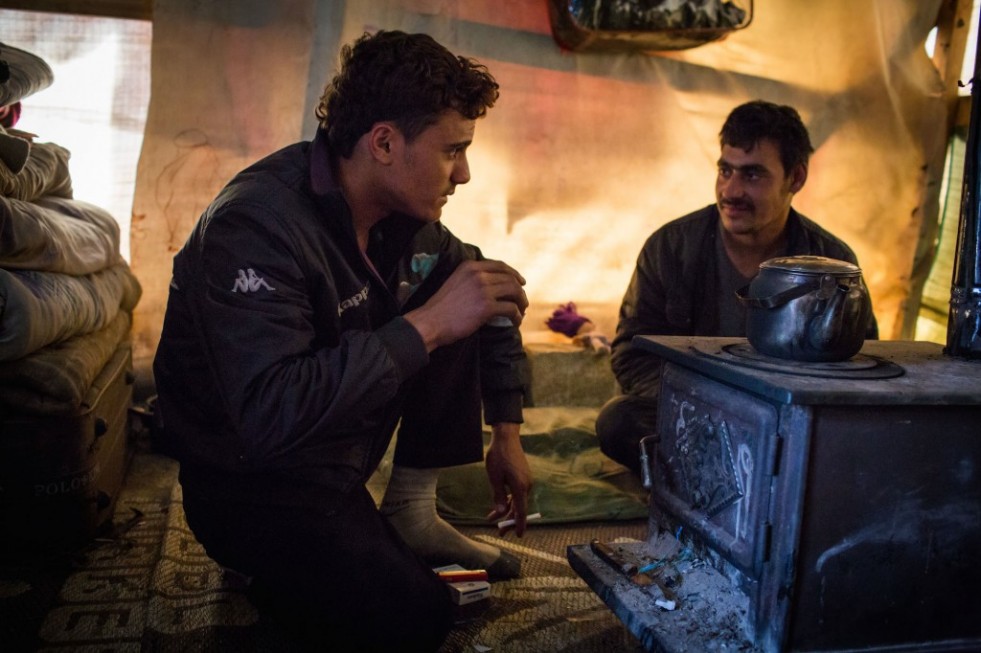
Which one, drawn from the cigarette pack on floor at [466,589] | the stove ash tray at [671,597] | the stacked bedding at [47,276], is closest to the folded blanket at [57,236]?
the stacked bedding at [47,276]

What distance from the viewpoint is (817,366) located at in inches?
70.7

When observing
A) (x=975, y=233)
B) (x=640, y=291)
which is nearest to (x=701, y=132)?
(x=640, y=291)

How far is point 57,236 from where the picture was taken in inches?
109

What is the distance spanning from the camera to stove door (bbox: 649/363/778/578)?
1696mm

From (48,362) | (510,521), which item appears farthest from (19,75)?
(510,521)

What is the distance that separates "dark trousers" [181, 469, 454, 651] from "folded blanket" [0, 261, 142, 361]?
0.72 m

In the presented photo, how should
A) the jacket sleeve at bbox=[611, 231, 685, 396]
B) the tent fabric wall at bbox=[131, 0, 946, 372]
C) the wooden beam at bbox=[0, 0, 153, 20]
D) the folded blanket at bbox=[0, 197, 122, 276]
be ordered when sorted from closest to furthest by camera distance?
the folded blanket at bbox=[0, 197, 122, 276] < the jacket sleeve at bbox=[611, 231, 685, 396] < the wooden beam at bbox=[0, 0, 153, 20] < the tent fabric wall at bbox=[131, 0, 946, 372]

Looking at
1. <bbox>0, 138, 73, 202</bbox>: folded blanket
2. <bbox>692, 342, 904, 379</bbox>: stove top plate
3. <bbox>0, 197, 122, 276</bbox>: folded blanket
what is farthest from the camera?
<bbox>0, 138, 73, 202</bbox>: folded blanket

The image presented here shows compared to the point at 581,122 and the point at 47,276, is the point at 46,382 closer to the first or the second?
the point at 47,276

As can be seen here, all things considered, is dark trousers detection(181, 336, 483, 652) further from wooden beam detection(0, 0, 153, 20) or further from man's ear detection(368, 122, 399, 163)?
wooden beam detection(0, 0, 153, 20)

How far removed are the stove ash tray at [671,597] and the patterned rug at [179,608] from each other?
0.18 m

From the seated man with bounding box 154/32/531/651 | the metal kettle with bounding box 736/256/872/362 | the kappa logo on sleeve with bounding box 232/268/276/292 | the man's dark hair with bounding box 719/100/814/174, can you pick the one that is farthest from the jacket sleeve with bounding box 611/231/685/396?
the kappa logo on sleeve with bounding box 232/268/276/292

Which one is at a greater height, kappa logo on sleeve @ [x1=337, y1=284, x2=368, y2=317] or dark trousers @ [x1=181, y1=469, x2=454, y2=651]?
kappa logo on sleeve @ [x1=337, y1=284, x2=368, y2=317]

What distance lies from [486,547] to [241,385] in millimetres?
1019
